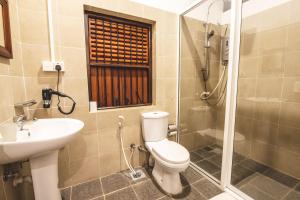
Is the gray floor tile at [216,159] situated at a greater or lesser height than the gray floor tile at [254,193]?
greater

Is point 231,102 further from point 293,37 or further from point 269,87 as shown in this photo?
point 293,37

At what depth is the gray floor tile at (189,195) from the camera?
1.35 m

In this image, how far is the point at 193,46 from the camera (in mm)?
1974

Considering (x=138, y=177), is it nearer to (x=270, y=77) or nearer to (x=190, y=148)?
(x=190, y=148)

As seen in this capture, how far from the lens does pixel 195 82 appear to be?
204cm

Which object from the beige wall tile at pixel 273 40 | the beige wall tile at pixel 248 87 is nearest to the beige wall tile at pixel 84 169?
the beige wall tile at pixel 248 87

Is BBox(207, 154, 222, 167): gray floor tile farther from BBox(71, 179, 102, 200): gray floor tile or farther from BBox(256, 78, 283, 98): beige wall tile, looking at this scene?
BBox(71, 179, 102, 200): gray floor tile

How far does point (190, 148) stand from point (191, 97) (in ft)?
2.37

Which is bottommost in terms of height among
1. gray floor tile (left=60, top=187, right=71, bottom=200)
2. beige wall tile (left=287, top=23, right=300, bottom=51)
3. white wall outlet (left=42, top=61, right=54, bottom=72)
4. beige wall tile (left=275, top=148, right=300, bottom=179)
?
gray floor tile (left=60, top=187, right=71, bottom=200)

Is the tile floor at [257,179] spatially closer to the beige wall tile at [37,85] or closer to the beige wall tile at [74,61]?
the beige wall tile at [74,61]

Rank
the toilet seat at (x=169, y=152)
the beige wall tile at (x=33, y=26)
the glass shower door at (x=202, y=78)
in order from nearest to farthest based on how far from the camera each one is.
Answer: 1. the beige wall tile at (x=33, y=26)
2. the toilet seat at (x=169, y=152)
3. the glass shower door at (x=202, y=78)

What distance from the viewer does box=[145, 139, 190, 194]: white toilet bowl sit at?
1.28 m

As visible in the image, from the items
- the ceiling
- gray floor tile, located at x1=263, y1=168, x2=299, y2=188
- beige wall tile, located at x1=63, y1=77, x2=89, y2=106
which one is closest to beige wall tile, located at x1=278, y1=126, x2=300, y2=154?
gray floor tile, located at x1=263, y1=168, x2=299, y2=188

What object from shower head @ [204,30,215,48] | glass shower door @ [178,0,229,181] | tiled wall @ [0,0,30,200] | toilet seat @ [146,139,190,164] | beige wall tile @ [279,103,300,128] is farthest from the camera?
shower head @ [204,30,215,48]
